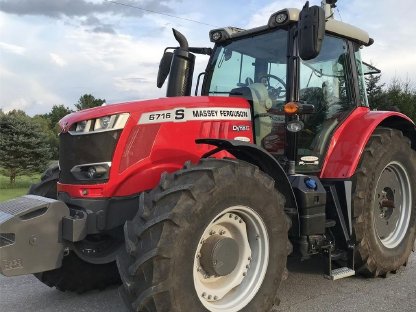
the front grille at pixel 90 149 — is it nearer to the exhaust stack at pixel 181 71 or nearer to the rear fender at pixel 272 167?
the rear fender at pixel 272 167

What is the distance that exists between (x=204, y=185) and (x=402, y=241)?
2.80 metres

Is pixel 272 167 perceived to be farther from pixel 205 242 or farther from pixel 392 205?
pixel 392 205

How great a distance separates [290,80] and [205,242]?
5.71 ft

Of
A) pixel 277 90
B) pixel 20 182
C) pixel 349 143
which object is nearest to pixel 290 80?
pixel 277 90

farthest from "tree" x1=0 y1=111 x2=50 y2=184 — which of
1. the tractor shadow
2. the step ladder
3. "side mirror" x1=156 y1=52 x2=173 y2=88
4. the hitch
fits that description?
the step ladder

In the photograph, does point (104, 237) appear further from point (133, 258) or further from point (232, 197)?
point (232, 197)

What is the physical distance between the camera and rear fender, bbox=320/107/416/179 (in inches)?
166

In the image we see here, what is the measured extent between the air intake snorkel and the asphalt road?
2.10 metres

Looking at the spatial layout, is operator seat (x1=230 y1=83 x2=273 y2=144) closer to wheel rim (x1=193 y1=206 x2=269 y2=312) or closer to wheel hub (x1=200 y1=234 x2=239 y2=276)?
wheel rim (x1=193 y1=206 x2=269 y2=312)

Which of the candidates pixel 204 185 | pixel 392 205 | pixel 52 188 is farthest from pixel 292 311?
pixel 52 188

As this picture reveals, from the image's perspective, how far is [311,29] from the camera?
350 centimetres

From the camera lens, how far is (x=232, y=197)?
124 inches

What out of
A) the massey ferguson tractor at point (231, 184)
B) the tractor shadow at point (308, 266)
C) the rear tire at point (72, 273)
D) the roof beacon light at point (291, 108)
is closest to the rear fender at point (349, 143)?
the massey ferguson tractor at point (231, 184)

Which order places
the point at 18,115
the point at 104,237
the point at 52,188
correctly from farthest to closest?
the point at 18,115 → the point at 52,188 → the point at 104,237
